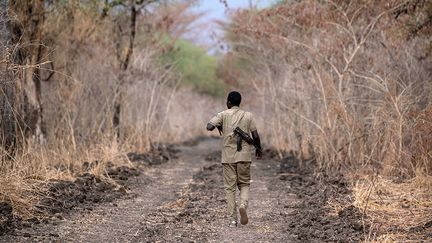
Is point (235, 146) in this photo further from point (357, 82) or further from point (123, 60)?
point (123, 60)

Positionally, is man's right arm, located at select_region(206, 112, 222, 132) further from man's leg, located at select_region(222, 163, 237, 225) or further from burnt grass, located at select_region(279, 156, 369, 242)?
burnt grass, located at select_region(279, 156, 369, 242)

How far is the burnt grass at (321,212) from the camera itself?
8078mm

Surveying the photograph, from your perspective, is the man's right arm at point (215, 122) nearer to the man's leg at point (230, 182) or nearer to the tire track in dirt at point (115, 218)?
the man's leg at point (230, 182)

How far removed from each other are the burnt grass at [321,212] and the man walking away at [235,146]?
2.64ft

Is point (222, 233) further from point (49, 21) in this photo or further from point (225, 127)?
point (49, 21)

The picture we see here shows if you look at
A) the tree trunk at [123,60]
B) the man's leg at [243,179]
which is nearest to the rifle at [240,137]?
the man's leg at [243,179]

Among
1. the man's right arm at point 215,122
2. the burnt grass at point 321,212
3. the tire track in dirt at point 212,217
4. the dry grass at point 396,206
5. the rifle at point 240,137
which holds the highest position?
the man's right arm at point 215,122

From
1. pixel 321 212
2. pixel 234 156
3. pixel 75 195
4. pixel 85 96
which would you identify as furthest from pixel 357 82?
pixel 75 195

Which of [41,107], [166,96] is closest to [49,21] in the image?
[41,107]

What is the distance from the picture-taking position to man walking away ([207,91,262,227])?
9.12 meters

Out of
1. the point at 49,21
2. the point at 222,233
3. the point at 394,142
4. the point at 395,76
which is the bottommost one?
the point at 222,233

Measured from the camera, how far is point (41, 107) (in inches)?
587

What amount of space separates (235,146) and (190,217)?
3.78 ft

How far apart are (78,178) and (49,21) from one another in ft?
16.1
